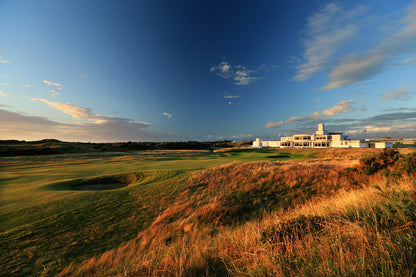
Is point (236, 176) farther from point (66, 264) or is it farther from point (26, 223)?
point (26, 223)

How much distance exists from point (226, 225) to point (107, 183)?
11.6 meters

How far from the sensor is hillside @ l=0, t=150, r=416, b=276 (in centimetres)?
296

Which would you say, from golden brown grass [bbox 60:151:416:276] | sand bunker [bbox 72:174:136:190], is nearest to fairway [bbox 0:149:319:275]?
golden brown grass [bbox 60:151:416:276]

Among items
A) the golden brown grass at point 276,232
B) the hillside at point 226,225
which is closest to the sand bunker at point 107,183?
the hillside at point 226,225

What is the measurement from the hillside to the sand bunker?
0.76ft

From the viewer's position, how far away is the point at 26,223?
21.8 feet

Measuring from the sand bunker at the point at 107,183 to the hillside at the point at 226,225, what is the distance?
231mm

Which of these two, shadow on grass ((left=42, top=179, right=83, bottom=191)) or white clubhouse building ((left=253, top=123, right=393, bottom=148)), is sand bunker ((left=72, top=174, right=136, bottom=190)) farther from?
white clubhouse building ((left=253, top=123, right=393, bottom=148))

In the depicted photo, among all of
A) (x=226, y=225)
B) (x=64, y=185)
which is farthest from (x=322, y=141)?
(x=64, y=185)

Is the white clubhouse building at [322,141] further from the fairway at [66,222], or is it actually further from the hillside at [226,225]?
the fairway at [66,222]

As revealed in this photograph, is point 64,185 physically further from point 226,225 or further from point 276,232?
point 276,232

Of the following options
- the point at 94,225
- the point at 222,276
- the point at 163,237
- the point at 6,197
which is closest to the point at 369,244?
the point at 222,276

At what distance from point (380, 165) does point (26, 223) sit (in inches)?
781

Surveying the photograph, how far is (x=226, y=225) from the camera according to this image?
7742mm
